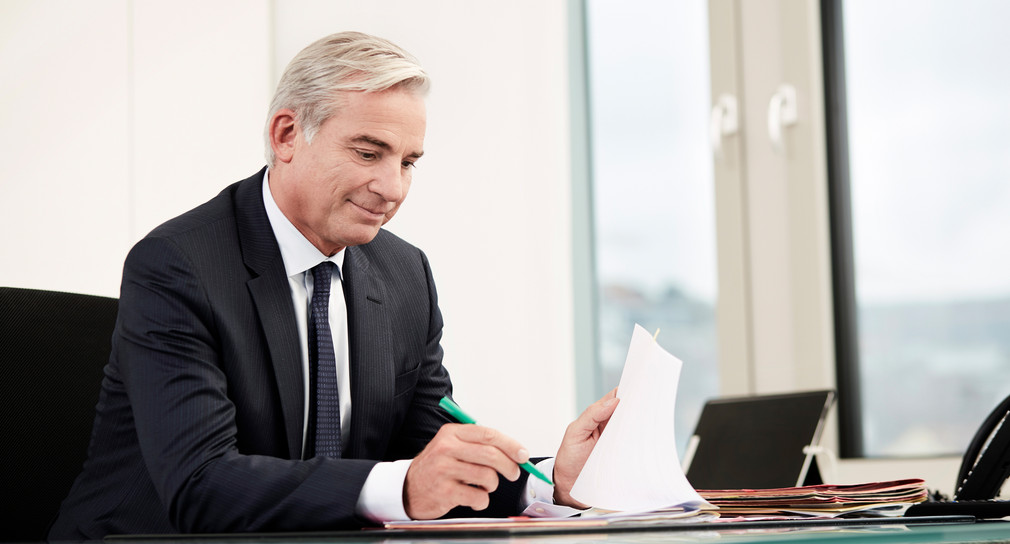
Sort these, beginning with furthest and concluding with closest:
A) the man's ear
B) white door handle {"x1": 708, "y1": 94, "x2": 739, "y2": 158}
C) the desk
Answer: white door handle {"x1": 708, "y1": 94, "x2": 739, "y2": 158}, the man's ear, the desk

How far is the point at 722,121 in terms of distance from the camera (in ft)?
9.75

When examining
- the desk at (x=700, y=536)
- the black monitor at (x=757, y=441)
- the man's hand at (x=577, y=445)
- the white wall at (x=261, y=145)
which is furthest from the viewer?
the white wall at (x=261, y=145)

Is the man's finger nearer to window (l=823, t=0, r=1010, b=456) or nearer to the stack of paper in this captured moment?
the stack of paper

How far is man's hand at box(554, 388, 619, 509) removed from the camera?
116 centimetres

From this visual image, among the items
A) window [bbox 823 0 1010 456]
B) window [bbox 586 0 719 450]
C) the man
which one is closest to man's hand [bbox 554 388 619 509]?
the man

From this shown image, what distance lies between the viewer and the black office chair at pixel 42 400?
1.33 m

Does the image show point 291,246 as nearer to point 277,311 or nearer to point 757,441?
point 277,311

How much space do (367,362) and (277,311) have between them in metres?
0.17

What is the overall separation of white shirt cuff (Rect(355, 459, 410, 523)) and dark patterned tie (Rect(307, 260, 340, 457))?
28cm

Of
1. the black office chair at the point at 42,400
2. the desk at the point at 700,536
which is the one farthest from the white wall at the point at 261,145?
the desk at the point at 700,536

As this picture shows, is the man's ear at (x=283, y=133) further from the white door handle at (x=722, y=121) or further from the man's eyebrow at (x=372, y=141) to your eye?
the white door handle at (x=722, y=121)

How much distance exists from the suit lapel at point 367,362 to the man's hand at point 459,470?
1.18 feet

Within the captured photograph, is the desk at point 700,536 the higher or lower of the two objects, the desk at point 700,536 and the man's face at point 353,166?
the lower

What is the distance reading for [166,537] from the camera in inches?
32.3
